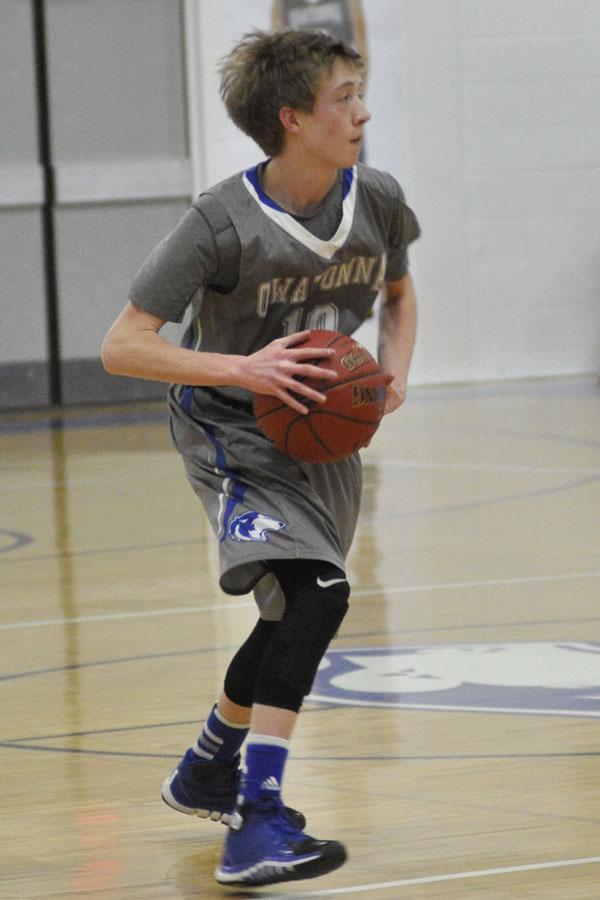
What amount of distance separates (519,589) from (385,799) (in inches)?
77.9

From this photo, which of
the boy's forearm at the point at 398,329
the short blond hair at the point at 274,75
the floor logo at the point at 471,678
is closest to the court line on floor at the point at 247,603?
the floor logo at the point at 471,678

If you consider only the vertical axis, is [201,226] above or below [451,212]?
above

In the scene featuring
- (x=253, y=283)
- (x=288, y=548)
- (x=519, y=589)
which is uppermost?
(x=253, y=283)

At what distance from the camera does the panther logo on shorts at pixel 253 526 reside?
254cm

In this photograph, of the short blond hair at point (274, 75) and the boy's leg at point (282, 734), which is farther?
the short blond hair at point (274, 75)

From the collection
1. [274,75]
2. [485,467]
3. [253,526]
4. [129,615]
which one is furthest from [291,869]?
[485,467]

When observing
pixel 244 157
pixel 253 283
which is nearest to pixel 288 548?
pixel 253 283

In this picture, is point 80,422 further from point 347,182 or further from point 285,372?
point 285,372

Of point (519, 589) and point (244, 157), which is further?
point (244, 157)

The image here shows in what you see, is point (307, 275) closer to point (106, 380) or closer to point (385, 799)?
point (385, 799)

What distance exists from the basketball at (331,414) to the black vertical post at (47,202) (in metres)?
10.2

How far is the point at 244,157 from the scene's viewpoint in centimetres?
1244

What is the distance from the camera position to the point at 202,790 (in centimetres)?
273

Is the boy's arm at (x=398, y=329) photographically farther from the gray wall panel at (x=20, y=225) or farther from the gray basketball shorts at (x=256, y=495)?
the gray wall panel at (x=20, y=225)
